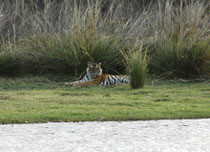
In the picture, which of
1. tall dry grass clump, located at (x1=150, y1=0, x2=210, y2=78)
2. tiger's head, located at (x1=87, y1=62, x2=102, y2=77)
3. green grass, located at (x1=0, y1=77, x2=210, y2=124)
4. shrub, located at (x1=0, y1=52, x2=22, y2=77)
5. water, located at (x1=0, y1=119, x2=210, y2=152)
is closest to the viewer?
water, located at (x1=0, y1=119, x2=210, y2=152)

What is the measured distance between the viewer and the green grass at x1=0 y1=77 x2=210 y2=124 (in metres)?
7.62

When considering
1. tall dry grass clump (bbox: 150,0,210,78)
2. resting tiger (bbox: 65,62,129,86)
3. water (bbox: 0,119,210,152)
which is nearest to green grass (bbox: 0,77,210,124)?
water (bbox: 0,119,210,152)

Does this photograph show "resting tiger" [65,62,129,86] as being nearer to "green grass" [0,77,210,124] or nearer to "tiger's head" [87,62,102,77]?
"tiger's head" [87,62,102,77]

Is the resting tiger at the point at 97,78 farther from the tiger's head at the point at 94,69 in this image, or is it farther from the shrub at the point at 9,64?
the shrub at the point at 9,64

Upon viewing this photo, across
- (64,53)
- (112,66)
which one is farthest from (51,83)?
(112,66)

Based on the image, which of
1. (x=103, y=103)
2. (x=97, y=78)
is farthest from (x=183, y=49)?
(x=103, y=103)

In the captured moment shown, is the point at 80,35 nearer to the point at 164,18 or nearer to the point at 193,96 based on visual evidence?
the point at 164,18

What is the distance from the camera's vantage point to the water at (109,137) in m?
5.48

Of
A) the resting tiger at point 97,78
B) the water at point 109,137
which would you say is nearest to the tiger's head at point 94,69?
the resting tiger at point 97,78

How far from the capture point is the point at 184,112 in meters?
8.08

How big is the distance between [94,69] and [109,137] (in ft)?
22.7

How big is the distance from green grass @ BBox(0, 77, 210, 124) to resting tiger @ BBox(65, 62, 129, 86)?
2.04 feet

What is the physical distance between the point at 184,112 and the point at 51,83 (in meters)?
5.67

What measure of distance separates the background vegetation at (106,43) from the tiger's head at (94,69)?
13.4 inches
